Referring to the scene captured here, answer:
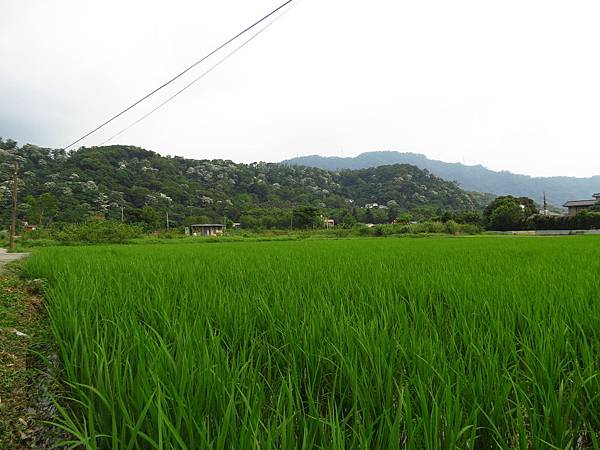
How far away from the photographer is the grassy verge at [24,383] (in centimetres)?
140

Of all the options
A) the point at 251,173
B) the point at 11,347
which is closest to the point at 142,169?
the point at 251,173

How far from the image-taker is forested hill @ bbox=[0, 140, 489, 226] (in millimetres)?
40344

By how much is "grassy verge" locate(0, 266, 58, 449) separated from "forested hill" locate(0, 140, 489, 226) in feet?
86.2

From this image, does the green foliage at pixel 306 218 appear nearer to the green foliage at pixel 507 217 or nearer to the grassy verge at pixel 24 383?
the green foliage at pixel 507 217

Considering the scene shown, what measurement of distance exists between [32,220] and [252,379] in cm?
4240

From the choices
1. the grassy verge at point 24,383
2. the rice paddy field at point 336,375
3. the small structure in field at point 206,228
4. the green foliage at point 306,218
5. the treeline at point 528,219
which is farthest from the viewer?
the small structure in field at point 206,228

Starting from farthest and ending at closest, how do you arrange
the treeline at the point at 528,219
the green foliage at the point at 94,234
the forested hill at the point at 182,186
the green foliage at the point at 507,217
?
1. the forested hill at the point at 182,186
2. the green foliage at the point at 507,217
3. the treeline at the point at 528,219
4. the green foliage at the point at 94,234

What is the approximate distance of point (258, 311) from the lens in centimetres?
242

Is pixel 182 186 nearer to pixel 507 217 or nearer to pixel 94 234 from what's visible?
pixel 94 234

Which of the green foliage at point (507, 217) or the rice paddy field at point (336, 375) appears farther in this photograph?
the green foliage at point (507, 217)

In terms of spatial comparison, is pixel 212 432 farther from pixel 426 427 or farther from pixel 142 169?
pixel 142 169

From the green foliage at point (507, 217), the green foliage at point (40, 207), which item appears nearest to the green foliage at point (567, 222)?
the green foliage at point (507, 217)

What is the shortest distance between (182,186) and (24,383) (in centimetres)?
5654

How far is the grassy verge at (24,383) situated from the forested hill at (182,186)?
86.2ft
